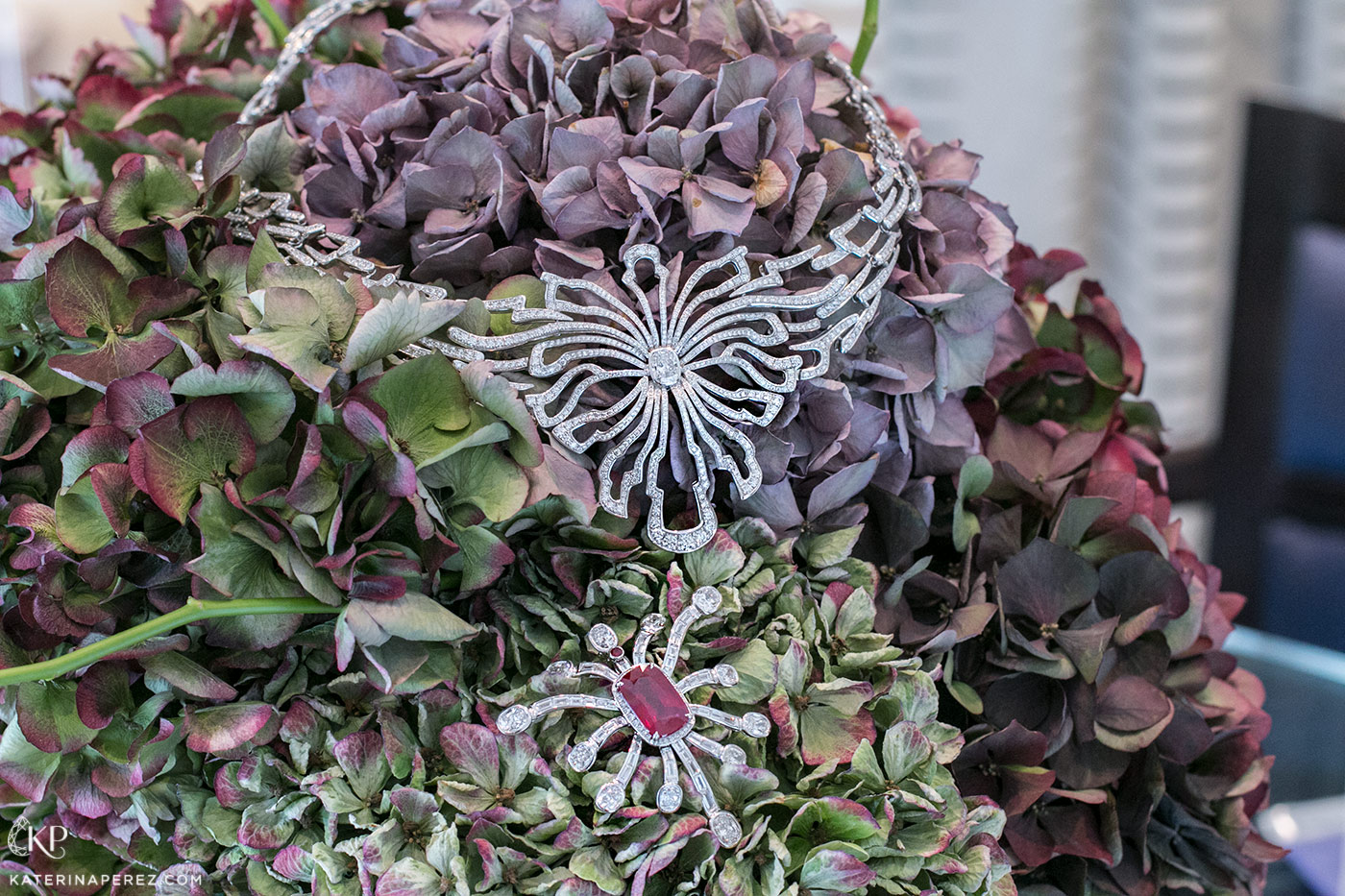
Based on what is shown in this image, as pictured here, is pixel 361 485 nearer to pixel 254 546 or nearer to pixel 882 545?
pixel 254 546

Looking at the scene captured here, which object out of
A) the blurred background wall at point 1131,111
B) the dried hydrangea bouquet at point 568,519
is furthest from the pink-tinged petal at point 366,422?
the blurred background wall at point 1131,111

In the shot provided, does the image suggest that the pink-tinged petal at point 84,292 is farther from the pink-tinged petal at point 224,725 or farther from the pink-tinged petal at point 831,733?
the pink-tinged petal at point 831,733

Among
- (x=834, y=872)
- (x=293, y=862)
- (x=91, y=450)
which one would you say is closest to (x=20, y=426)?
(x=91, y=450)

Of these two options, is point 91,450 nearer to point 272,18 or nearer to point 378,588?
point 378,588

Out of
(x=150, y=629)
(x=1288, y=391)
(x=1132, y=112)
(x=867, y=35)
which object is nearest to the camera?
→ (x=150, y=629)

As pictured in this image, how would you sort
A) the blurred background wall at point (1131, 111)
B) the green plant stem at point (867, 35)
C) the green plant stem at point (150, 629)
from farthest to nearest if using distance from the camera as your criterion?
the blurred background wall at point (1131, 111) < the green plant stem at point (867, 35) < the green plant stem at point (150, 629)

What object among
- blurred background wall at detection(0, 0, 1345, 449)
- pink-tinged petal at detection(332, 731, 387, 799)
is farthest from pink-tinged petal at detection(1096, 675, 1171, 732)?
blurred background wall at detection(0, 0, 1345, 449)

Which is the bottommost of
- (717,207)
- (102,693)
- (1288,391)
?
(1288,391)

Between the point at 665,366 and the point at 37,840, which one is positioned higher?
the point at 665,366
